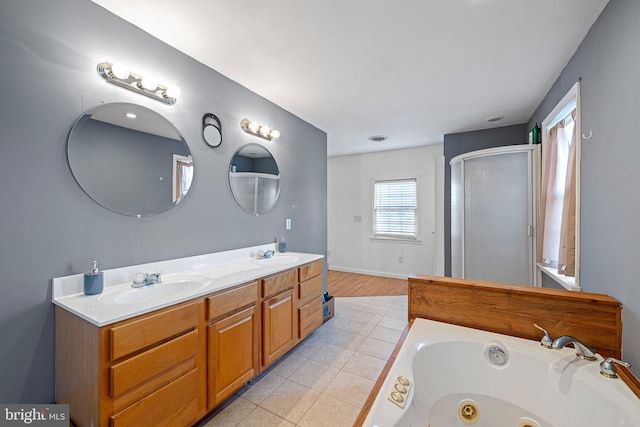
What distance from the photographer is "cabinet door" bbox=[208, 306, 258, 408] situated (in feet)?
5.06

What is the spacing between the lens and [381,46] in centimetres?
181

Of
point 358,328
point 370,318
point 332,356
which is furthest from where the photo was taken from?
point 370,318

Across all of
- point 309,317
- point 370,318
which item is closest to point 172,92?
point 309,317

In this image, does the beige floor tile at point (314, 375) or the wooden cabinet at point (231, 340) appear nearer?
the wooden cabinet at point (231, 340)

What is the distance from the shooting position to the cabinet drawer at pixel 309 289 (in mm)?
2311

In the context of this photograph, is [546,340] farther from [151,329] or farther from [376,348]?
[151,329]

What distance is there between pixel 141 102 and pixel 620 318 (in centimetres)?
293

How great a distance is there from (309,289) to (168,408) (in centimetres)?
134

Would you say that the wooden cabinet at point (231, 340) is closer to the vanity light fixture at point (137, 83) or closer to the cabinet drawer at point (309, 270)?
the cabinet drawer at point (309, 270)

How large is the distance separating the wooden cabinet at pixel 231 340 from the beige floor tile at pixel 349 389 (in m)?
0.58

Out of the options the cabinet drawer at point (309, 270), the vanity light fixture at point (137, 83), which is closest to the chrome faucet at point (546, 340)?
the cabinet drawer at point (309, 270)

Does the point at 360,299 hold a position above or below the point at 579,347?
below

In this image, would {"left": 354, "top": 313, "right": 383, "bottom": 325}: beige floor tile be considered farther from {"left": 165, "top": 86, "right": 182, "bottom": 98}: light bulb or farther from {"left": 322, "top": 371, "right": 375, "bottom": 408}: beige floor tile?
{"left": 165, "top": 86, "right": 182, "bottom": 98}: light bulb

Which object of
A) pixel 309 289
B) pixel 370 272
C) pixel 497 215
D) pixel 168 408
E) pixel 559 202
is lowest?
pixel 370 272
